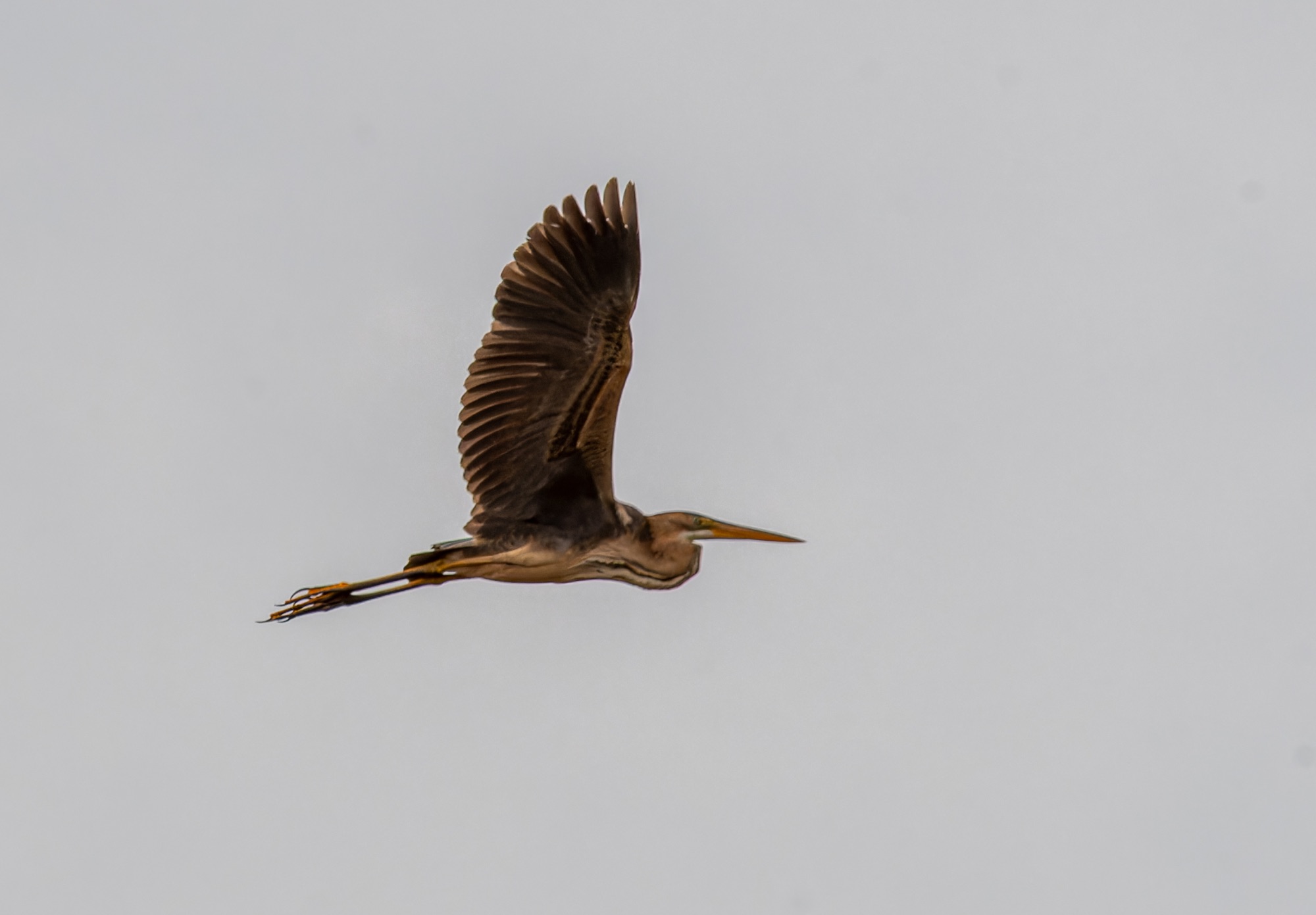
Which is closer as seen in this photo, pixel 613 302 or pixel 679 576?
pixel 613 302

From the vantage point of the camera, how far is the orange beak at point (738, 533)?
593 inches

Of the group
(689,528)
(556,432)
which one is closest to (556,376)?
(556,432)

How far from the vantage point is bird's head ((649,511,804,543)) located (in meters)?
14.9

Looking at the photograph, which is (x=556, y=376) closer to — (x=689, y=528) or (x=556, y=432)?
(x=556, y=432)

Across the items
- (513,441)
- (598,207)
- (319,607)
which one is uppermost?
(598,207)

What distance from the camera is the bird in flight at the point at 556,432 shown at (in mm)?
14109

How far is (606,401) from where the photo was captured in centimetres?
1430

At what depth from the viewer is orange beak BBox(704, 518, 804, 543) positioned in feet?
49.4

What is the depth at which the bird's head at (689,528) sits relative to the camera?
1493cm

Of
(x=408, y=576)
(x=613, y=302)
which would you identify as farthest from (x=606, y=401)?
(x=408, y=576)

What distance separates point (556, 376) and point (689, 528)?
4.65ft

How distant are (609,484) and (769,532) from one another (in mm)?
1127

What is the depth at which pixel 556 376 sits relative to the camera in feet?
46.8

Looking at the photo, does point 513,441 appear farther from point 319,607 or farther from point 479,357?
point 319,607
